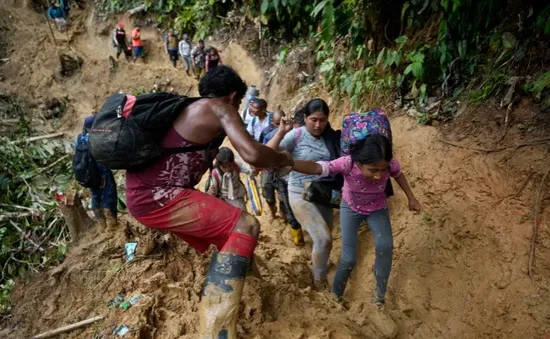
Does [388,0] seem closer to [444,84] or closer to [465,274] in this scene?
[444,84]

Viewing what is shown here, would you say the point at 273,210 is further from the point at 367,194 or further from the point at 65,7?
the point at 65,7

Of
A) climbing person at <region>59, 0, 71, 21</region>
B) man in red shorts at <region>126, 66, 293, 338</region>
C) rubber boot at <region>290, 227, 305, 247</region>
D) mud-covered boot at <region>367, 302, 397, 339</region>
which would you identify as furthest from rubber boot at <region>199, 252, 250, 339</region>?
climbing person at <region>59, 0, 71, 21</region>

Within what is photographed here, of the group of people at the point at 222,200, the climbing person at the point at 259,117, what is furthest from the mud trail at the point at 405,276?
the climbing person at the point at 259,117

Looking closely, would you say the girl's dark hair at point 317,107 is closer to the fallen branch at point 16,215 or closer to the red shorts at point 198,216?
the red shorts at point 198,216

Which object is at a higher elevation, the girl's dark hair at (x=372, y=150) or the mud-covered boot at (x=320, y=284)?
the girl's dark hair at (x=372, y=150)

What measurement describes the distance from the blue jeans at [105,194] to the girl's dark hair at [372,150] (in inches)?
131

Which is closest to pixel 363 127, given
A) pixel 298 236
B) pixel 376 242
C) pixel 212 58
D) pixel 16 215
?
pixel 376 242

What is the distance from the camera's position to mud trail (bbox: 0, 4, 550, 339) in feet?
9.42

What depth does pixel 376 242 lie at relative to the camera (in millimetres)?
3057

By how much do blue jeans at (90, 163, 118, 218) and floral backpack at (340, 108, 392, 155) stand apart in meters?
3.13

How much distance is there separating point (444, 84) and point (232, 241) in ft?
11.1

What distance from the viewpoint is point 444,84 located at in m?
4.37

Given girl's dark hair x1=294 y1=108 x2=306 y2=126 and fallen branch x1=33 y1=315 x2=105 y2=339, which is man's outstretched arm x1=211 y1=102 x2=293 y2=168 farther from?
girl's dark hair x1=294 y1=108 x2=306 y2=126

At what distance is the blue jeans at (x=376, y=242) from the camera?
10.00 feet
